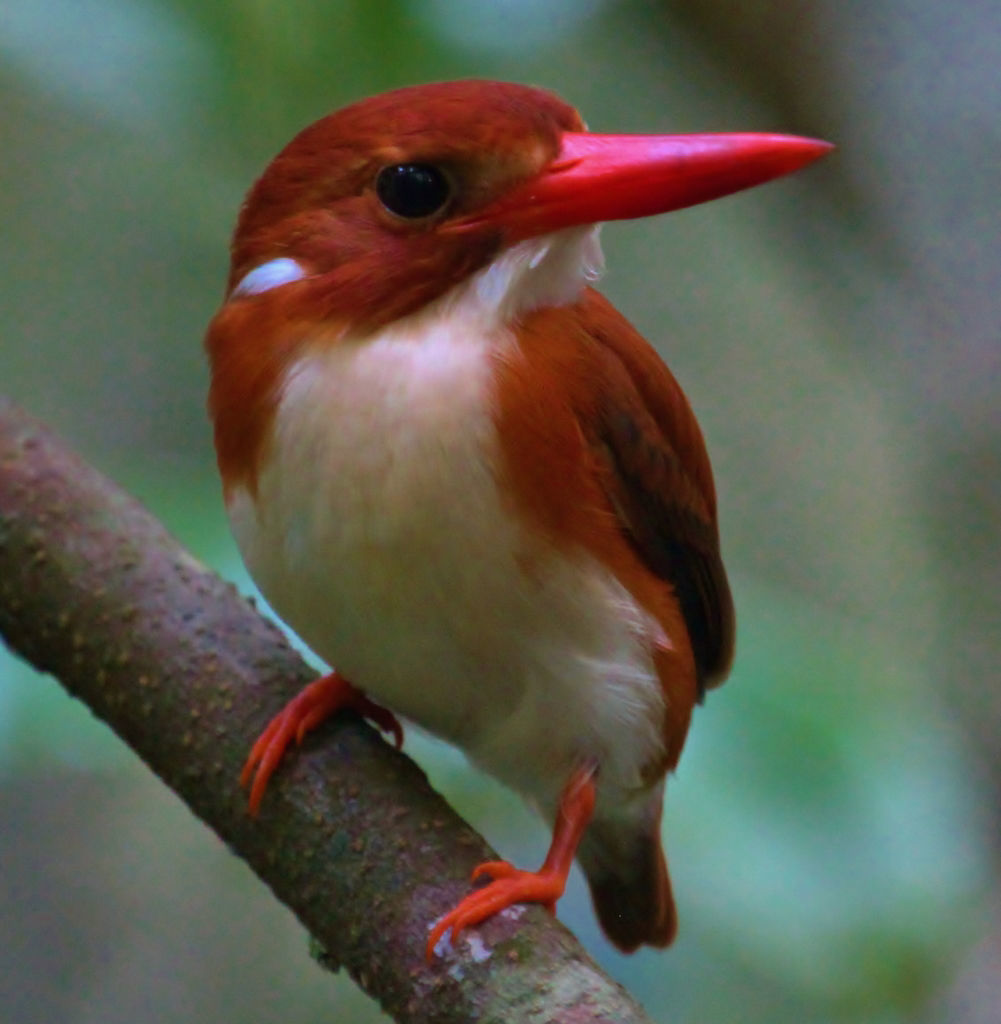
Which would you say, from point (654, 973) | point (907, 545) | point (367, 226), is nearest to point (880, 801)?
point (654, 973)

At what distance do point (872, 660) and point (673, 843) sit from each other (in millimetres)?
738

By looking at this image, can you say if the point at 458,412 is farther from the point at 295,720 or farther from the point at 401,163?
the point at 295,720

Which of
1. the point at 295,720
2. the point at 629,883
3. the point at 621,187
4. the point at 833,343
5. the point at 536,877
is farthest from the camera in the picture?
the point at 833,343

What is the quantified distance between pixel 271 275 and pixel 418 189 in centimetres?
20

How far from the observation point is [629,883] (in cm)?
227

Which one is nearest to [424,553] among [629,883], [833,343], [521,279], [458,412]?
[458,412]

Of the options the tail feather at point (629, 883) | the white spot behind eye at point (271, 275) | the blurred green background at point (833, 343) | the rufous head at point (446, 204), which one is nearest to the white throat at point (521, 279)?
the rufous head at point (446, 204)

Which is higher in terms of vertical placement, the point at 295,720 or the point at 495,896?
the point at 295,720

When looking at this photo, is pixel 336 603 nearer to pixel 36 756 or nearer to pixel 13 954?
pixel 36 756

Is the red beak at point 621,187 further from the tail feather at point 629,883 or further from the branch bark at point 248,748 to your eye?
the tail feather at point 629,883

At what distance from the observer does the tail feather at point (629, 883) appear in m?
2.19

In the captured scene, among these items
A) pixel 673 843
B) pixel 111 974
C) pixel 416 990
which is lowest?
pixel 111 974

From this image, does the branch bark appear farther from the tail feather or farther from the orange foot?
the tail feather

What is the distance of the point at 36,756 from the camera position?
6.74 feet
